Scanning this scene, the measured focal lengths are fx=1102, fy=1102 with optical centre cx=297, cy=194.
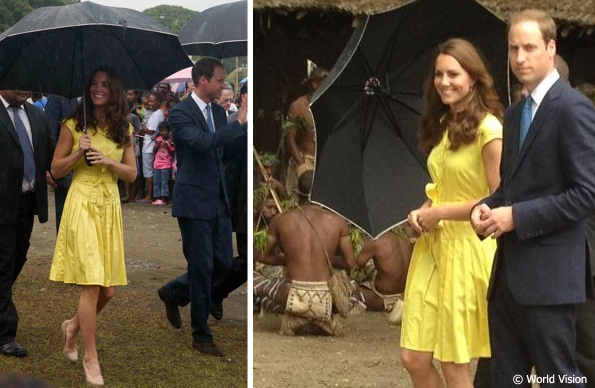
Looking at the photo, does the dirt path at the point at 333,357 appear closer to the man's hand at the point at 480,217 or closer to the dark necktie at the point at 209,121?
the dark necktie at the point at 209,121

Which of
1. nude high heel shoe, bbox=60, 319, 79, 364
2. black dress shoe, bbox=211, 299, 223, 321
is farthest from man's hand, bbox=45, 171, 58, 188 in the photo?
black dress shoe, bbox=211, 299, 223, 321

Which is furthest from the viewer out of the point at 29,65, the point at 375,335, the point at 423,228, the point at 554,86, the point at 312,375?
the point at 375,335

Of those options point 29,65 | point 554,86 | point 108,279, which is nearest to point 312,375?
point 108,279

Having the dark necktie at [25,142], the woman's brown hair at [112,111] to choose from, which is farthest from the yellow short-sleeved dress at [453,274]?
the dark necktie at [25,142]

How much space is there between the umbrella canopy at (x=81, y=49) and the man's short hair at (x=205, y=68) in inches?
1.9

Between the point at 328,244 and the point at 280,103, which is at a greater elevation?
the point at 280,103

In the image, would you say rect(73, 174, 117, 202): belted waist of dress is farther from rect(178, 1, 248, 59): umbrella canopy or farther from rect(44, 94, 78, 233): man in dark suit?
rect(178, 1, 248, 59): umbrella canopy

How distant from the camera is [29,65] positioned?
403cm

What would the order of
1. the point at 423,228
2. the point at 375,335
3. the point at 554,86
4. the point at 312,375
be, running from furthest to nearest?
the point at 375,335, the point at 312,375, the point at 423,228, the point at 554,86

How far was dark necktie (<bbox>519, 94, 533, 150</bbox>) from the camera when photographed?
9.39ft

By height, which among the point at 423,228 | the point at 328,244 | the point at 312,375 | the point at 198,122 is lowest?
the point at 312,375

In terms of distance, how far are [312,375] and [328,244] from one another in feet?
2.56

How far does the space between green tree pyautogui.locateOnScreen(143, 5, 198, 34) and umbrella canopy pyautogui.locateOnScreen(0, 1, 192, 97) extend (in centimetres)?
2

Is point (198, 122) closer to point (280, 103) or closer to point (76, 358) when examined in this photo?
point (280, 103)
